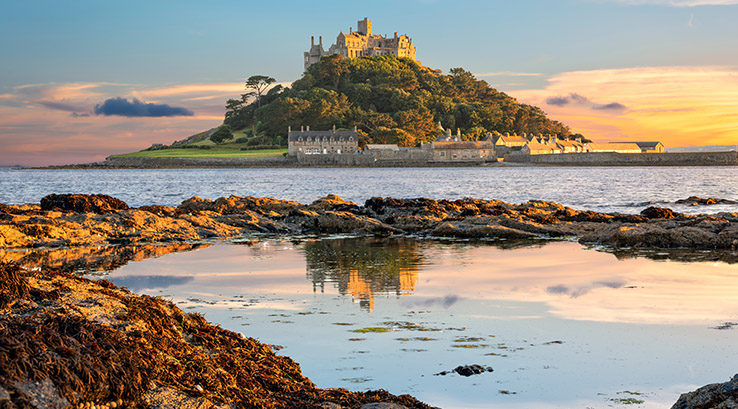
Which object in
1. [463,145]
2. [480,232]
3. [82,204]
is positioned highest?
[463,145]

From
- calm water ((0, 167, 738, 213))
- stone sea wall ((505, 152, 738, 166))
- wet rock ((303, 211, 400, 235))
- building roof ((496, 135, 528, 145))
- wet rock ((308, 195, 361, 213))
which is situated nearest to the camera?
wet rock ((303, 211, 400, 235))

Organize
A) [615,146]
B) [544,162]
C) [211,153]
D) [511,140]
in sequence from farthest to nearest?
[615,146], [211,153], [511,140], [544,162]

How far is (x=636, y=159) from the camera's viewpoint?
137500mm

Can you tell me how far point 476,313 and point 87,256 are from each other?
8149 millimetres

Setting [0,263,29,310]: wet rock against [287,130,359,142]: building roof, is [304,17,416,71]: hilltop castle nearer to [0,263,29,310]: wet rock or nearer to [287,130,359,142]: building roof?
[287,130,359,142]: building roof

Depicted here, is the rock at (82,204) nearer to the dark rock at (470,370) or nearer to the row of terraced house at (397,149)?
the dark rock at (470,370)

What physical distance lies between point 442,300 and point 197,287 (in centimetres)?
326

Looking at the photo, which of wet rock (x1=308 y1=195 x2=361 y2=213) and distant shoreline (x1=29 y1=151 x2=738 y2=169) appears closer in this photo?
wet rock (x1=308 y1=195 x2=361 y2=213)

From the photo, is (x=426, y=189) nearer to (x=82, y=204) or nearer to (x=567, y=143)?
(x=82, y=204)

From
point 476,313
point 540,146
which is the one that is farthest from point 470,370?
point 540,146

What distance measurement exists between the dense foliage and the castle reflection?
132 metres

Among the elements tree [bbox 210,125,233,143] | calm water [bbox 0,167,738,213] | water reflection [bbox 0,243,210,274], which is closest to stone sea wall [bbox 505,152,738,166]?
calm water [bbox 0,167,738,213]

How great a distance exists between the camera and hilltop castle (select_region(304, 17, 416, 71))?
18162cm

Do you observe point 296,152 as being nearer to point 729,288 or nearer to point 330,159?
point 330,159
